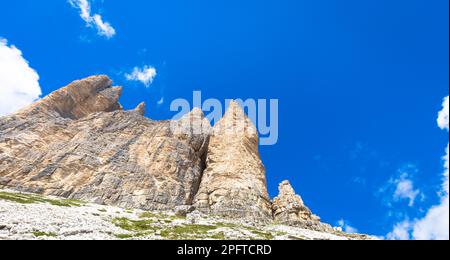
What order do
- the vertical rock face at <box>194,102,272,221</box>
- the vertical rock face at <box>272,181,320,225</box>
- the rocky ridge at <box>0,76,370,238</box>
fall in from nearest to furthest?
the vertical rock face at <box>272,181,320,225</box> → the rocky ridge at <box>0,76,370,238</box> → the vertical rock face at <box>194,102,272,221</box>

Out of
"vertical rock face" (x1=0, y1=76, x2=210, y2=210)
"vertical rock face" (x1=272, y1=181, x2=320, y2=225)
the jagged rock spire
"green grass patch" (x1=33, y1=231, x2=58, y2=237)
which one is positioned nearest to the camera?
"green grass patch" (x1=33, y1=231, x2=58, y2=237)

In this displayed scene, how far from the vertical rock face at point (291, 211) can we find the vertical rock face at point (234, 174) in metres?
1.99

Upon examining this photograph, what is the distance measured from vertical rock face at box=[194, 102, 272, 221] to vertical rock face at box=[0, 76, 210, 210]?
4.14m

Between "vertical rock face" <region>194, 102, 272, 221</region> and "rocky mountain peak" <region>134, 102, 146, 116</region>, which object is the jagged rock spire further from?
"vertical rock face" <region>194, 102, 272, 221</region>

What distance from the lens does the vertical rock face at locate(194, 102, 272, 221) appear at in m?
67.9

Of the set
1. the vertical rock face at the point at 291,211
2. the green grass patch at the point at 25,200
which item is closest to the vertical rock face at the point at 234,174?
the vertical rock face at the point at 291,211

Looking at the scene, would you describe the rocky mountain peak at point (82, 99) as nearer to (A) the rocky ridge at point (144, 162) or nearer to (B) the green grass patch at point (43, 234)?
(A) the rocky ridge at point (144, 162)

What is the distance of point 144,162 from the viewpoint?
265ft

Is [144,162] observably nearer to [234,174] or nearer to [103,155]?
[103,155]

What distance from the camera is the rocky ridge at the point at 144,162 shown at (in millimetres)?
67312

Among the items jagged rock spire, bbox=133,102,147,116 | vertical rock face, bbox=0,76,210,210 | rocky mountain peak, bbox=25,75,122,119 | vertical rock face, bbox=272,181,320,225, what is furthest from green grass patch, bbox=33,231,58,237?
jagged rock spire, bbox=133,102,147,116
